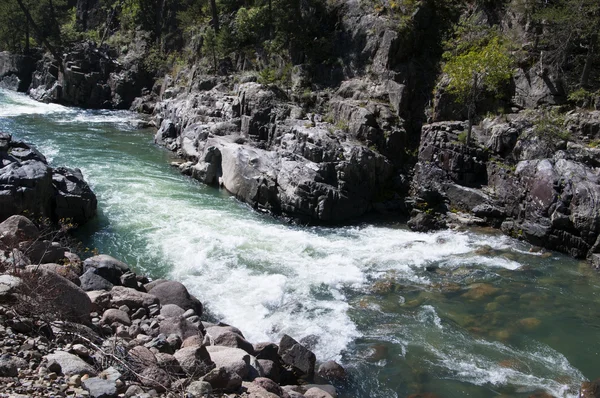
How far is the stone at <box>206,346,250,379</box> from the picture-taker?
9039mm

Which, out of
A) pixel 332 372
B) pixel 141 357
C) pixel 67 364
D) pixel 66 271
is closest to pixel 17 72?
pixel 66 271

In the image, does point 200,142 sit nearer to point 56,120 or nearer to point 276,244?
point 276,244

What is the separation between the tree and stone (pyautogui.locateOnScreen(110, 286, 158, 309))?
16956 millimetres

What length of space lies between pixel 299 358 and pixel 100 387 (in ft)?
17.8

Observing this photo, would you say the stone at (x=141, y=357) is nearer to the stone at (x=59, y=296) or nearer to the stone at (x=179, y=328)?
the stone at (x=59, y=296)

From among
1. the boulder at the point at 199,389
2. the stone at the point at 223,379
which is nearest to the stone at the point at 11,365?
the boulder at the point at 199,389

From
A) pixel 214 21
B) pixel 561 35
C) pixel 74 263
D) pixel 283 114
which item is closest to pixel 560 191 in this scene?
pixel 561 35

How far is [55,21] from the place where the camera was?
5016cm

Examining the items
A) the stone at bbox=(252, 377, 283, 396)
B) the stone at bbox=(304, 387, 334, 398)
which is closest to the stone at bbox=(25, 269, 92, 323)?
the stone at bbox=(252, 377, 283, 396)

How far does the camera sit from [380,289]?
1541 cm

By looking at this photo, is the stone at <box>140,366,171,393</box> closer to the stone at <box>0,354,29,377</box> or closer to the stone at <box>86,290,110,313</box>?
the stone at <box>0,354,29,377</box>

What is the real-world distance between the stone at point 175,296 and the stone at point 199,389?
5039 millimetres

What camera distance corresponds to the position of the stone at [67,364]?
690 cm

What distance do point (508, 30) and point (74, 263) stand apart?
25521 mm
